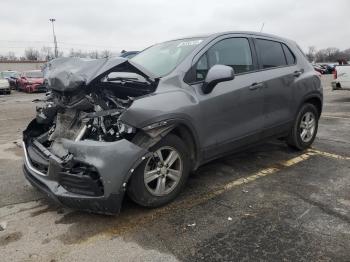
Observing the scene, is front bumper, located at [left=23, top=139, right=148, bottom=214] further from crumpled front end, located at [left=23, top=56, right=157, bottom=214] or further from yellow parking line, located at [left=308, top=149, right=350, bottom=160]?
yellow parking line, located at [left=308, top=149, right=350, bottom=160]

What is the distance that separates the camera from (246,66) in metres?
4.77

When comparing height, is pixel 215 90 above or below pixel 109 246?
above

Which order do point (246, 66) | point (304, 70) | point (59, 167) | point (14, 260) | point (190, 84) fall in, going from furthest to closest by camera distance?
1. point (304, 70)
2. point (246, 66)
3. point (190, 84)
4. point (59, 167)
5. point (14, 260)

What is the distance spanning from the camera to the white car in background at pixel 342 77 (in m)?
12.6

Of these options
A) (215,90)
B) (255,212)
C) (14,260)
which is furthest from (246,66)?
A: (14,260)

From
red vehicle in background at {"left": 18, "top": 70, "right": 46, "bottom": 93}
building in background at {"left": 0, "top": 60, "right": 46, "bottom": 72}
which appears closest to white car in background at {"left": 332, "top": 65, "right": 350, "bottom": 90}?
red vehicle in background at {"left": 18, "top": 70, "right": 46, "bottom": 93}

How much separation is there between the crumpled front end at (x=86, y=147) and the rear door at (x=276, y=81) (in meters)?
1.83

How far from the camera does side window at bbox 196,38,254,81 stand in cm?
429

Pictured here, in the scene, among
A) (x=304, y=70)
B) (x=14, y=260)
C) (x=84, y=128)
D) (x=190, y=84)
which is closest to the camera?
(x=14, y=260)

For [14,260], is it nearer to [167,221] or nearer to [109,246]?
[109,246]

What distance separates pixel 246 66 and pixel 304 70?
1.36 m

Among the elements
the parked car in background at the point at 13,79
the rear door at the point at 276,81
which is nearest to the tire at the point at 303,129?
the rear door at the point at 276,81

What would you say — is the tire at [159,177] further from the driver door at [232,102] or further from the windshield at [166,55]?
the windshield at [166,55]

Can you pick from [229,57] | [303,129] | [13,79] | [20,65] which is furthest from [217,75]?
[20,65]
